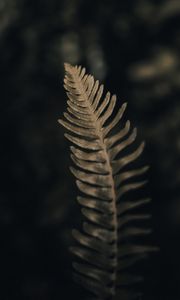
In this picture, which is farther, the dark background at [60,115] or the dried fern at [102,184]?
the dark background at [60,115]

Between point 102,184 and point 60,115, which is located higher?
point 60,115

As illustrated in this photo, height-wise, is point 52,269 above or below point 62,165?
below

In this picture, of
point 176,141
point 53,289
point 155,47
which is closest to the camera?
point 53,289

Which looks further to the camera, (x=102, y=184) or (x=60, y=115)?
(x=60, y=115)

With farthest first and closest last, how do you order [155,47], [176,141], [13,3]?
1. [13,3]
2. [155,47]
3. [176,141]

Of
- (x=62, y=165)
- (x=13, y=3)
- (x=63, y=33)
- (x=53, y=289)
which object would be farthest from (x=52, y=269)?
(x=13, y=3)

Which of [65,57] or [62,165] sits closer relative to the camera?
[62,165]

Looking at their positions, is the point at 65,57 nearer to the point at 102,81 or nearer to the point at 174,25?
the point at 102,81

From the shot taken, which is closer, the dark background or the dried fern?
the dried fern
